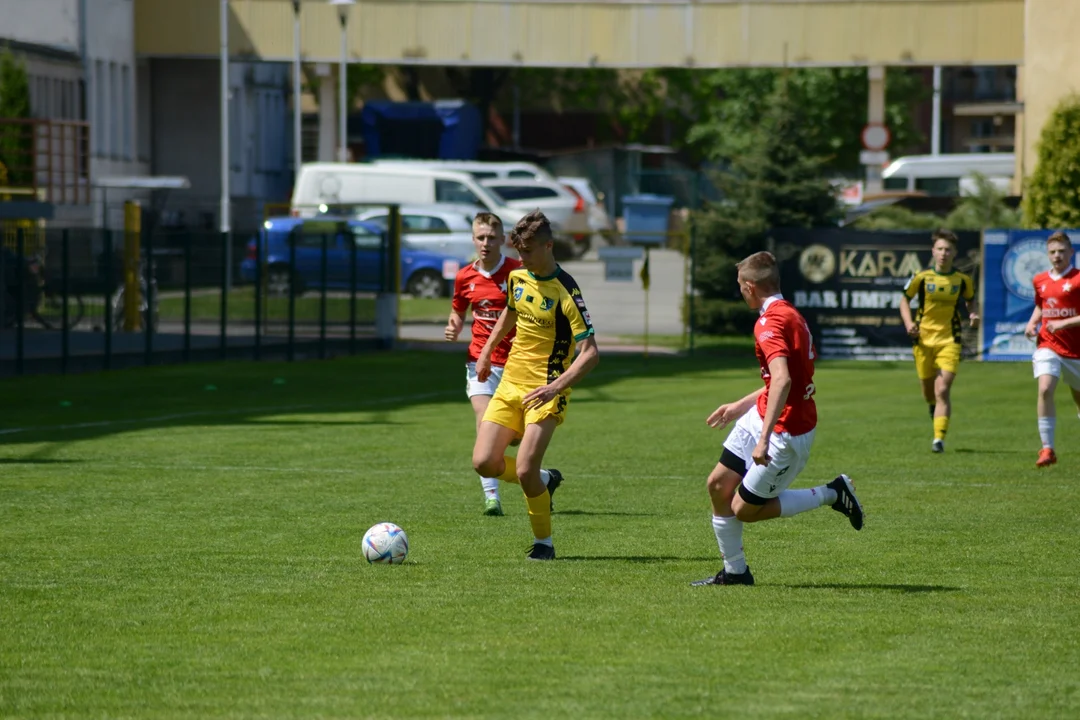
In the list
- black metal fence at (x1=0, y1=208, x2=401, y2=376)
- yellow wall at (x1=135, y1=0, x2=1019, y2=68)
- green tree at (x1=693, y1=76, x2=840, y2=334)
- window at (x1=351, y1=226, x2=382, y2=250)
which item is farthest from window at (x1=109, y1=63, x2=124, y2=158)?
green tree at (x1=693, y1=76, x2=840, y2=334)

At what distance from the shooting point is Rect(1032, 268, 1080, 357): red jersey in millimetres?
15328

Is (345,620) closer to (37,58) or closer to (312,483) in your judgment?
(312,483)

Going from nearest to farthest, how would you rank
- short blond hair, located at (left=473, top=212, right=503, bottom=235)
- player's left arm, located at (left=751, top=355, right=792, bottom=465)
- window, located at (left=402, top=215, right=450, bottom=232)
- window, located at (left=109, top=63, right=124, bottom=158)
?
1. player's left arm, located at (left=751, top=355, right=792, bottom=465)
2. short blond hair, located at (left=473, top=212, right=503, bottom=235)
3. window, located at (left=402, top=215, right=450, bottom=232)
4. window, located at (left=109, top=63, right=124, bottom=158)

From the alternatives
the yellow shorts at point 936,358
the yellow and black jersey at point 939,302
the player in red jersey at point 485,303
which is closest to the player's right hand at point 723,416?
the player in red jersey at point 485,303

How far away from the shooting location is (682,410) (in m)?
20.4

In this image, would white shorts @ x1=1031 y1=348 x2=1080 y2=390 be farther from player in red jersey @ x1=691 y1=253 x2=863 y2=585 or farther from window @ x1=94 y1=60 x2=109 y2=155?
window @ x1=94 y1=60 x2=109 y2=155

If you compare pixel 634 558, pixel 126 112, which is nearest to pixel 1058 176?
pixel 634 558

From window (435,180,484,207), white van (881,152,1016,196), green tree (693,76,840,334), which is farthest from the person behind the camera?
white van (881,152,1016,196)

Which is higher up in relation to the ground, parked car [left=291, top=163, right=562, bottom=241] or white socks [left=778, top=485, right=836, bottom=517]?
parked car [left=291, top=163, right=562, bottom=241]

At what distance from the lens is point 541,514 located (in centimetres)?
975

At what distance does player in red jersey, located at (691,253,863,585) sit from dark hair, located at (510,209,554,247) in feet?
4.37

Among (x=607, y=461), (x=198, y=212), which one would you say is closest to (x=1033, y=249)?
(x=607, y=461)

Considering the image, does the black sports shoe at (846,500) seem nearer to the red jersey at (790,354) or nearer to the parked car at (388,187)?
the red jersey at (790,354)

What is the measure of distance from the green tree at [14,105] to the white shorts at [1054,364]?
872 inches
